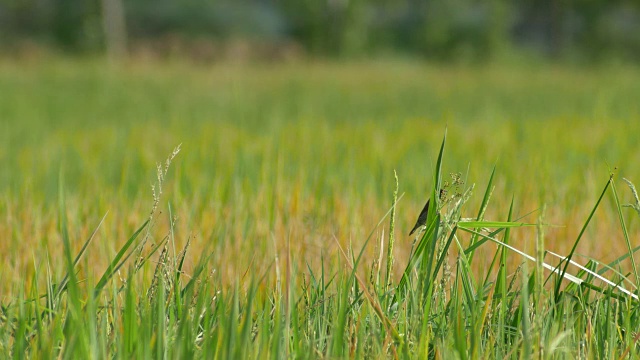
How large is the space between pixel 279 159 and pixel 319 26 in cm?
1592

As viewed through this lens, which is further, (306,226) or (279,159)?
(306,226)

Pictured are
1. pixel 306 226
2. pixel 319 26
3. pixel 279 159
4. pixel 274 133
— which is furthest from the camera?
pixel 319 26

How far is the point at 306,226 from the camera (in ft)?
6.14

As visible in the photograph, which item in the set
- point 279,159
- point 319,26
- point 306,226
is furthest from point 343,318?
point 319,26

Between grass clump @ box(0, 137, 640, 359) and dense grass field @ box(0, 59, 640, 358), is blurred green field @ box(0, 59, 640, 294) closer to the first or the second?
dense grass field @ box(0, 59, 640, 358)

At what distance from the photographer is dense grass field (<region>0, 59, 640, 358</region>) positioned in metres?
1.00

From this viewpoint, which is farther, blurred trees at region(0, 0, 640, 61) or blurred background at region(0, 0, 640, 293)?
blurred trees at region(0, 0, 640, 61)

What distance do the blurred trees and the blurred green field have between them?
307 inches

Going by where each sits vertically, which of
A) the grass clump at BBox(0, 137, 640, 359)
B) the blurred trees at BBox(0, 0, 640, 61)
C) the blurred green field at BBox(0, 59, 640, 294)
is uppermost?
the grass clump at BBox(0, 137, 640, 359)

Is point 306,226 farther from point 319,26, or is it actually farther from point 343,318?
point 319,26

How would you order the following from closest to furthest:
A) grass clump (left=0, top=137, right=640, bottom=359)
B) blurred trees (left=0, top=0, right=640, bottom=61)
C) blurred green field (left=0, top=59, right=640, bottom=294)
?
grass clump (left=0, top=137, right=640, bottom=359)
blurred green field (left=0, top=59, right=640, bottom=294)
blurred trees (left=0, top=0, right=640, bottom=61)

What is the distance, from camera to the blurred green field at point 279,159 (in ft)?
6.81

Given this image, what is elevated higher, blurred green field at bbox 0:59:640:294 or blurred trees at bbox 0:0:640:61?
blurred green field at bbox 0:59:640:294

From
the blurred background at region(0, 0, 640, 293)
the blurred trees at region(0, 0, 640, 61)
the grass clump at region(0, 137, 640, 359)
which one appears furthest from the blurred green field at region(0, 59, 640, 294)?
the blurred trees at region(0, 0, 640, 61)
